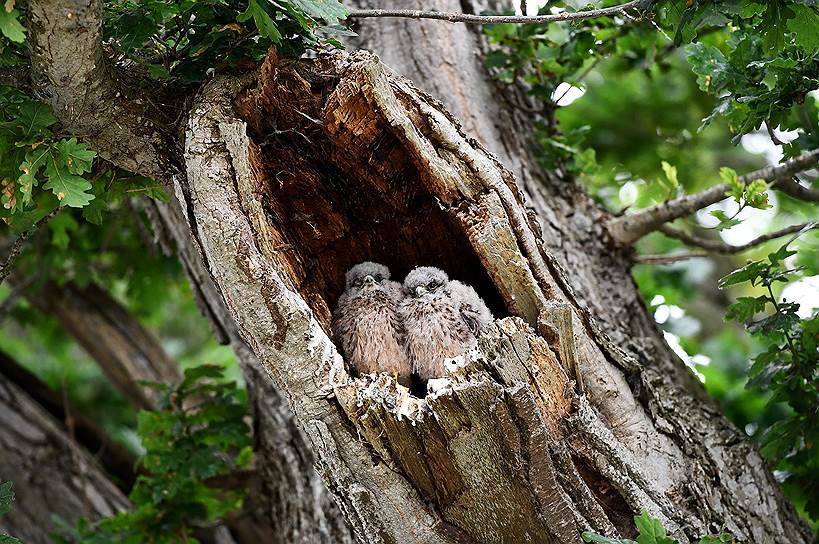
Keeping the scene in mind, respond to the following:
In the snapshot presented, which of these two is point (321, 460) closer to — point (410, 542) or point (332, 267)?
point (410, 542)

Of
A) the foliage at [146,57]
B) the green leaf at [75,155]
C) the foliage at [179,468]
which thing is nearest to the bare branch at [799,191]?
the foliage at [146,57]

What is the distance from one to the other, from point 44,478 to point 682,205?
13.2 feet

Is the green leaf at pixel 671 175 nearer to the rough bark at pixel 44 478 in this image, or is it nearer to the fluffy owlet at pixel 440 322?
the fluffy owlet at pixel 440 322

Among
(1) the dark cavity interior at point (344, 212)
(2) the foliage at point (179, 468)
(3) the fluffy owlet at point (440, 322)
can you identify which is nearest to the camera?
(1) the dark cavity interior at point (344, 212)

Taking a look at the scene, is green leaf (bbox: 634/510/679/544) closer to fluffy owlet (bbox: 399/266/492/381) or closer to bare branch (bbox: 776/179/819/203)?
fluffy owlet (bbox: 399/266/492/381)

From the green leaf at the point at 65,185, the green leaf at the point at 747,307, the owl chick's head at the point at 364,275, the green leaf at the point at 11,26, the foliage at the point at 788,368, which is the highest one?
the green leaf at the point at 11,26

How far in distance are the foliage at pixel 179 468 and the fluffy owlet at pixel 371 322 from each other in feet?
3.11

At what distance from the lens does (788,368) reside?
3447 mm

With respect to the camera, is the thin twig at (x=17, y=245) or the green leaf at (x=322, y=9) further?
the thin twig at (x=17, y=245)

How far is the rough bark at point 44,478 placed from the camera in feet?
16.6

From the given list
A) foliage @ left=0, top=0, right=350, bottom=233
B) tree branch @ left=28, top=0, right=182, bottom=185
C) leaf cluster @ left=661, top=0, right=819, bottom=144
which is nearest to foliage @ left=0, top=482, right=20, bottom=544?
foliage @ left=0, top=0, right=350, bottom=233

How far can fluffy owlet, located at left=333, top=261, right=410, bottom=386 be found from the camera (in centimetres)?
353

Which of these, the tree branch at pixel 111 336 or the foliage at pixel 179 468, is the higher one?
the tree branch at pixel 111 336

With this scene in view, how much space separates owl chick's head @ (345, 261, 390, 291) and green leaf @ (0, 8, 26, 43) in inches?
70.4
